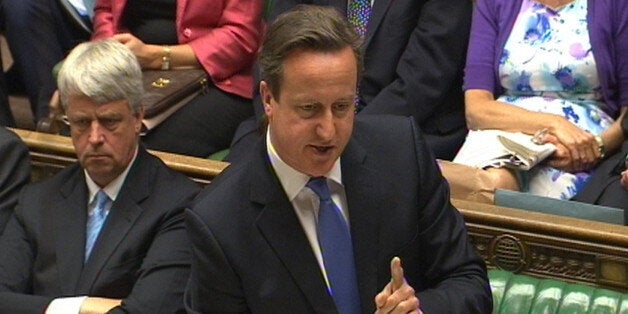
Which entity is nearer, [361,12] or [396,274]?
[396,274]

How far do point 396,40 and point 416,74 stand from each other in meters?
0.11

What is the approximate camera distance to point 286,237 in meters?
2.22

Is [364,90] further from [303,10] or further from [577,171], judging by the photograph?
[303,10]

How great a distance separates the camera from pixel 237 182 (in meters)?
2.25

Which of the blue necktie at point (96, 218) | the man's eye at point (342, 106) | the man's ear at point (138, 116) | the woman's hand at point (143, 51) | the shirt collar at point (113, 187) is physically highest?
the man's eye at point (342, 106)

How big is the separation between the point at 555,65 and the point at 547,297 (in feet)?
2.42

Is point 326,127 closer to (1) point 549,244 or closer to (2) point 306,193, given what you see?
(2) point 306,193

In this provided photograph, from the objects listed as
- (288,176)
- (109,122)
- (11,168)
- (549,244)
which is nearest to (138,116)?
(109,122)

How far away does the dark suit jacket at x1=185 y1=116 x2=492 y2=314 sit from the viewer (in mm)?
2217

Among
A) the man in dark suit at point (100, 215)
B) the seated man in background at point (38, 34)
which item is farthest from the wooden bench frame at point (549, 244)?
the seated man in background at point (38, 34)

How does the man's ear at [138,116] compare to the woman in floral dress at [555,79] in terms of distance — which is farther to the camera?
the woman in floral dress at [555,79]

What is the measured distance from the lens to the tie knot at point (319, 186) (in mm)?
2232

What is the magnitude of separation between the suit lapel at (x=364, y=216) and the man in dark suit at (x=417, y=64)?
1101 millimetres

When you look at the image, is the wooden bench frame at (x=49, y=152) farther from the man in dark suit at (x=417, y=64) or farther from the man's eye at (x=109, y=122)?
the man in dark suit at (x=417, y=64)
